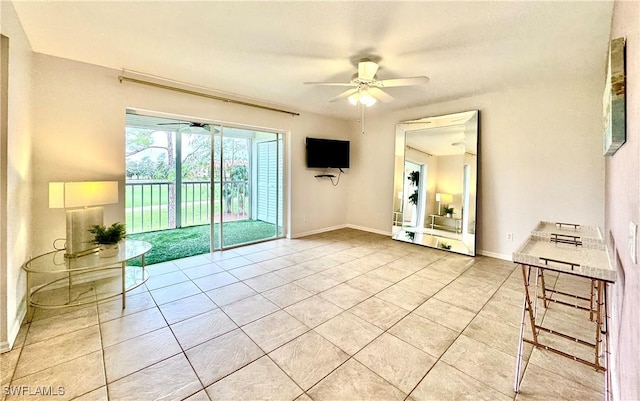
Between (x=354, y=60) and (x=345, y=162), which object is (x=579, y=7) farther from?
(x=345, y=162)

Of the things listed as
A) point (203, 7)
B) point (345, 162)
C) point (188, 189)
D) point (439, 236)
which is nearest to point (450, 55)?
point (203, 7)

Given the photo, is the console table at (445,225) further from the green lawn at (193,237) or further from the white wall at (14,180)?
the white wall at (14,180)

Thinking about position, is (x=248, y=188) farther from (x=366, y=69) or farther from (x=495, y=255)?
(x=495, y=255)

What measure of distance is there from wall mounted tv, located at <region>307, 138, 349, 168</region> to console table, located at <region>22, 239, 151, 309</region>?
10.6ft

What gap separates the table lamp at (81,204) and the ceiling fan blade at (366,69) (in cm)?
280

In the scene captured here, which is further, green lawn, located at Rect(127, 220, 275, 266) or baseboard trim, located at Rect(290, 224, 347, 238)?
baseboard trim, located at Rect(290, 224, 347, 238)

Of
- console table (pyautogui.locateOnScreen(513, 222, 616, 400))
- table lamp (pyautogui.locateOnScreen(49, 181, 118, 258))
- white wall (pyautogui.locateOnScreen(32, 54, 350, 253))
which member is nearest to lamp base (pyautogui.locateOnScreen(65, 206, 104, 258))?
table lamp (pyautogui.locateOnScreen(49, 181, 118, 258))

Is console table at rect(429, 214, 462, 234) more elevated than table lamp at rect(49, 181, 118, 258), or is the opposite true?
table lamp at rect(49, 181, 118, 258)

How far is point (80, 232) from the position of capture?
104 inches

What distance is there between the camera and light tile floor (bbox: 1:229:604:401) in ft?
5.24

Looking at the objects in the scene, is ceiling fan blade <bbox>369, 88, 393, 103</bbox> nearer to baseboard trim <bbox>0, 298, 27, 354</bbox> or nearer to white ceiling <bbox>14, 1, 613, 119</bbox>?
white ceiling <bbox>14, 1, 613, 119</bbox>

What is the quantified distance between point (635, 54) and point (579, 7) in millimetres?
1388

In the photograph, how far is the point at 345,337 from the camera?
2.09 meters

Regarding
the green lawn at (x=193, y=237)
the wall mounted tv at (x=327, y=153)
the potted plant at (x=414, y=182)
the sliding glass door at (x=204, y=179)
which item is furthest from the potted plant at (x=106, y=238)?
the potted plant at (x=414, y=182)
